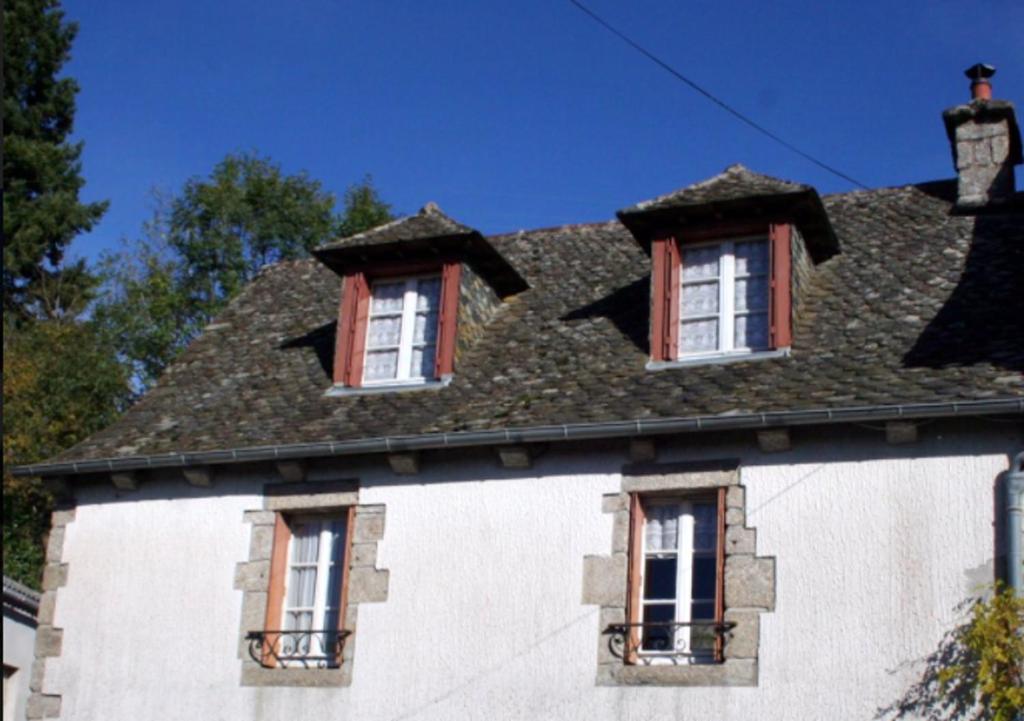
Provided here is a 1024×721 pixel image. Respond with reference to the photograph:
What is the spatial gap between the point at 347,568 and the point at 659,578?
2.45 metres

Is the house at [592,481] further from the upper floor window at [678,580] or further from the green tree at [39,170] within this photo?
the green tree at [39,170]

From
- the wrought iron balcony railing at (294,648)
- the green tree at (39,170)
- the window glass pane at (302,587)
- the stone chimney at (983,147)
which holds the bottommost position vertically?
the wrought iron balcony railing at (294,648)

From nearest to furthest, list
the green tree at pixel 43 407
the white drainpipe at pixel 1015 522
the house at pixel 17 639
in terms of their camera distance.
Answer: the white drainpipe at pixel 1015 522, the house at pixel 17 639, the green tree at pixel 43 407

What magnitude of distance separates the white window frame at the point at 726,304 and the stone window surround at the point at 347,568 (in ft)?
9.10

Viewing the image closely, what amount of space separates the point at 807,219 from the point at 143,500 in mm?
5878

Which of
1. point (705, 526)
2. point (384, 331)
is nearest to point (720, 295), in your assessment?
point (705, 526)

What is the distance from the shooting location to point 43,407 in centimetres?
2205

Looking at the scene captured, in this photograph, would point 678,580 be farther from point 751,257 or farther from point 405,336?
point 405,336

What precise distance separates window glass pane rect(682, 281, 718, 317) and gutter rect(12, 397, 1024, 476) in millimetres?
1624

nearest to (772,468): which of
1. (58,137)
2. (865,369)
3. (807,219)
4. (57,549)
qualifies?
(865,369)

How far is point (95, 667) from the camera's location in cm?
1141

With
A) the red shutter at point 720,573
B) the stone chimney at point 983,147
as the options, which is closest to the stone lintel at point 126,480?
the red shutter at point 720,573

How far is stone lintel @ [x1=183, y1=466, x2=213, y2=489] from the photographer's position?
11.5m

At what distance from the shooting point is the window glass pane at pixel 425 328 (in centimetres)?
1223
